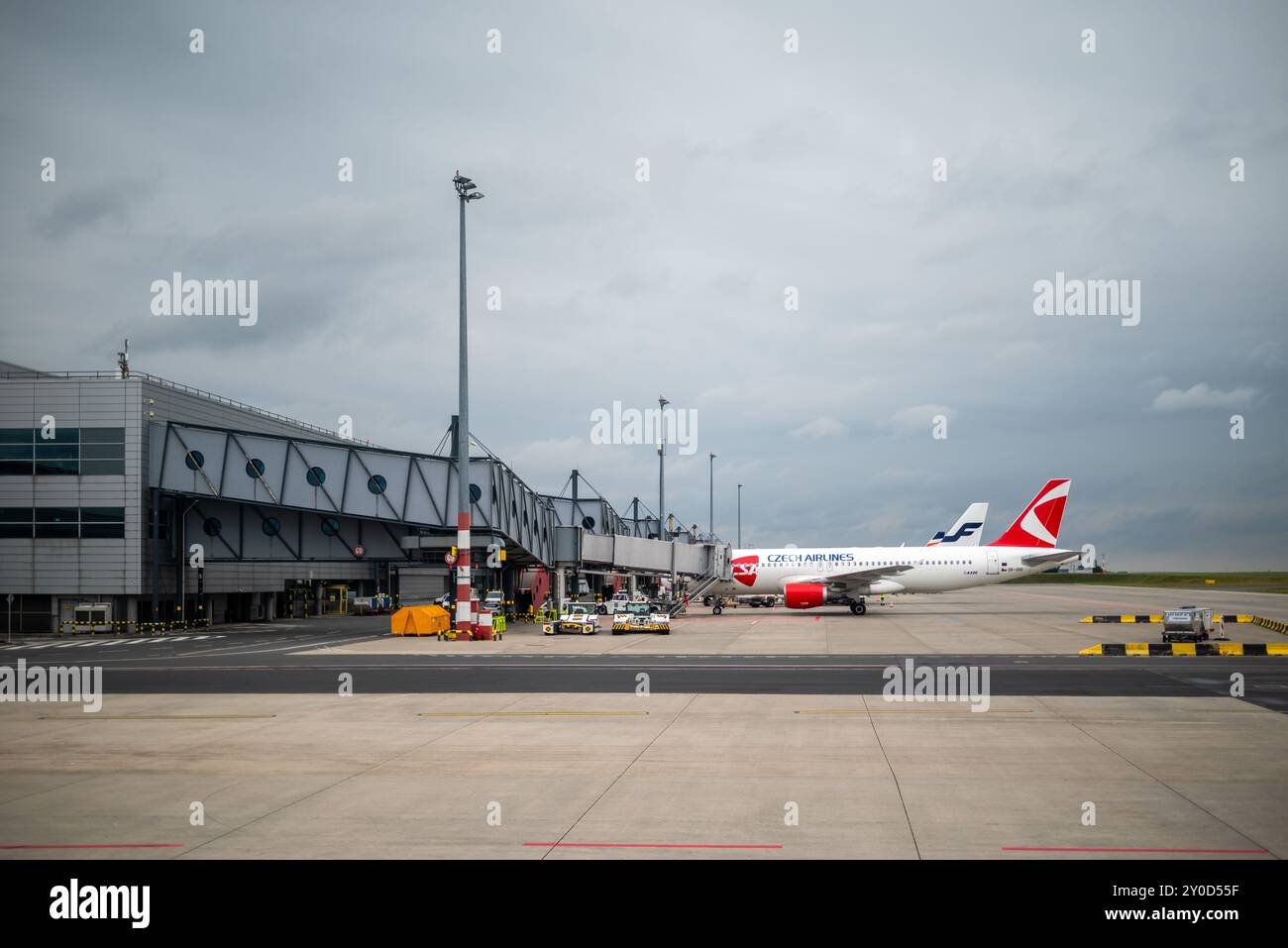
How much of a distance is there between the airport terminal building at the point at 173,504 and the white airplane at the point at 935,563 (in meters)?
14.6

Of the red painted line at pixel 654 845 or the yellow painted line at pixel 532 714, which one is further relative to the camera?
the yellow painted line at pixel 532 714

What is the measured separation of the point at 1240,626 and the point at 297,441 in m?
51.1

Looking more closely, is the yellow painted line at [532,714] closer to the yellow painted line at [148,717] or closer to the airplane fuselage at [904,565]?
the yellow painted line at [148,717]

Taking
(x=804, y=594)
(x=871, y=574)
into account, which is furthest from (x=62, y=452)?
(x=871, y=574)

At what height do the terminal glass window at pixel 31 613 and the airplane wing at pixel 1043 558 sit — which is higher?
the airplane wing at pixel 1043 558

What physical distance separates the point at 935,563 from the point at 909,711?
4950cm

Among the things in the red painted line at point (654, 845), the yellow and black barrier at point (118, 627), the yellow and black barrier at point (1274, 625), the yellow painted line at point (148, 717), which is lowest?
the yellow and black barrier at point (118, 627)

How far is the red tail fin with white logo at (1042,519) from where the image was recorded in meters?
Result: 68.6

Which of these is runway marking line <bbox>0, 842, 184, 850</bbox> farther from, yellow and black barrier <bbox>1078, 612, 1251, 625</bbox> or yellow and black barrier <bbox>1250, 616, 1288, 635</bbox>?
yellow and black barrier <bbox>1078, 612, 1251, 625</bbox>

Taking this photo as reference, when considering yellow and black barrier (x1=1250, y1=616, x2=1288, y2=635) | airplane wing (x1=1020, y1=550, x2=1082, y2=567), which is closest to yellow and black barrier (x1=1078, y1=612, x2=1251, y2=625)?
yellow and black barrier (x1=1250, y1=616, x2=1288, y2=635)

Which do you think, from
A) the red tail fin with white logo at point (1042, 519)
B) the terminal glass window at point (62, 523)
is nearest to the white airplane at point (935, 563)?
the red tail fin with white logo at point (1042, 519)
